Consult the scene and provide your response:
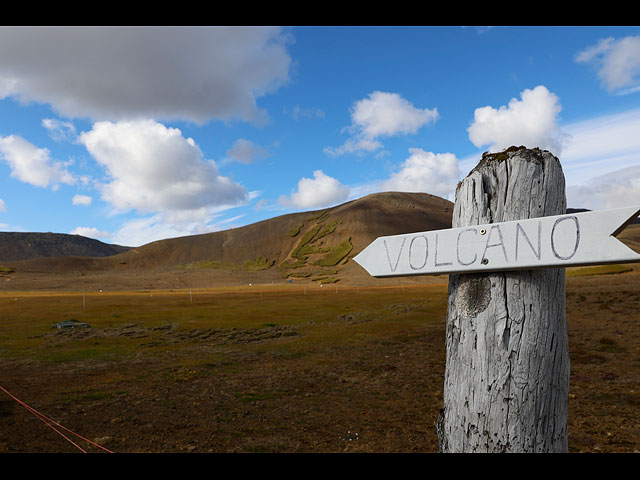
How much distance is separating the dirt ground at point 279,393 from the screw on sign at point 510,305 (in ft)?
13.7

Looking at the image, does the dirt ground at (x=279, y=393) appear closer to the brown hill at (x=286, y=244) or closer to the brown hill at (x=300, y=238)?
the brown hill at (x=286, y=244)

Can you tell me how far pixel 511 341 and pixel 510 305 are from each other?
202 mm

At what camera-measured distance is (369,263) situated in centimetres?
264

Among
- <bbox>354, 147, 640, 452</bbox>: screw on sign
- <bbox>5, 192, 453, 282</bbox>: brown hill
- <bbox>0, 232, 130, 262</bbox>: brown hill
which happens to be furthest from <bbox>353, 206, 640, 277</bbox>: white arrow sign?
<bbox>0, 232, 130, 262</bbox>: brown hill

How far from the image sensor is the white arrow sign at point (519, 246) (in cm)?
188

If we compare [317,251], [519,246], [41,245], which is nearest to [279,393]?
[519,246]

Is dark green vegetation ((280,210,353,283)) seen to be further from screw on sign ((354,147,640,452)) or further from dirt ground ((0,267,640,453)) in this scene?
screw on sign ((354,147,640,452))

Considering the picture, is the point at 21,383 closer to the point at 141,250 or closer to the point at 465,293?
the point at 465,293

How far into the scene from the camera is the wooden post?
210 cm

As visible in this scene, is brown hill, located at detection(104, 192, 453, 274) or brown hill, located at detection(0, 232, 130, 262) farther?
brown hill, located at detection(0, 232, 130, 262)

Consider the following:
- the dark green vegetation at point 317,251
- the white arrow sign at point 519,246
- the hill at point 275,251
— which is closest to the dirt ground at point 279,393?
the white arrow sign at point 519,246

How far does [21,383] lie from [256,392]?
21.3ft
